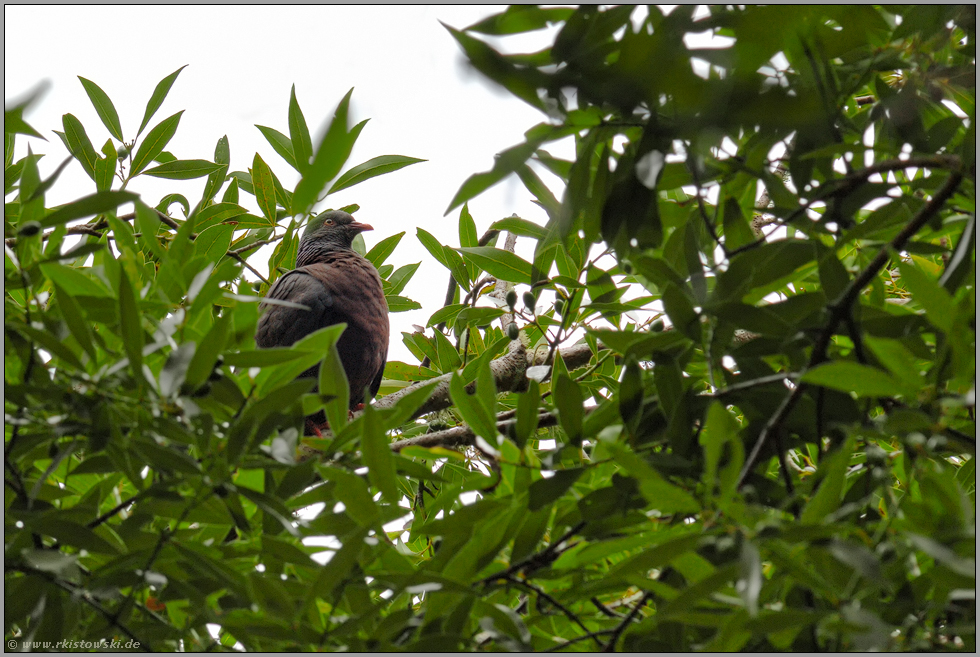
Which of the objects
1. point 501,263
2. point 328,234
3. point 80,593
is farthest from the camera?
point 328,234

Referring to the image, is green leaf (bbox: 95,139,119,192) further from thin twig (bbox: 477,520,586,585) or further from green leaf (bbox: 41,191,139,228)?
thin twig (bbox: 477,520,586,585)

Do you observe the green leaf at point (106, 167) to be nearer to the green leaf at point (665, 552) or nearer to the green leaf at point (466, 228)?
the green leaf at point (466, 228)

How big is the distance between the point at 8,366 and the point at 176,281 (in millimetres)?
253

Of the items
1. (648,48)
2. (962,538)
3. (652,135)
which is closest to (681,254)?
(652,135)

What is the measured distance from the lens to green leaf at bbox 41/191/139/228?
95 cm

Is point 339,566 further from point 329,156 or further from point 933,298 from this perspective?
point 933,298

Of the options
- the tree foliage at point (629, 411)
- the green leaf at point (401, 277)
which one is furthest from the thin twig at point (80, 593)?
the green leaf at point (401, 277)

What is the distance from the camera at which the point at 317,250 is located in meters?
4.32

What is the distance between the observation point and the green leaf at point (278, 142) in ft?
8.54

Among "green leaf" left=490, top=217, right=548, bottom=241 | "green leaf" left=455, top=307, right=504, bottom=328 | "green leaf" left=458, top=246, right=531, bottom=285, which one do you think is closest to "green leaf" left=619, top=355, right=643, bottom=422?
"green leaf" left=490, top=217, right=548, bottom=241

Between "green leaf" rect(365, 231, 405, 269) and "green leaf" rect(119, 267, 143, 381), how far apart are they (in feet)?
7.77

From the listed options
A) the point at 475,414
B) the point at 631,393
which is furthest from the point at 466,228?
the point at 631,393

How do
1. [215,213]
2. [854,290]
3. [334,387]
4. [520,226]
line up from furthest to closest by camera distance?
[215,213]
[520,226]
[334,387]
[854,290]

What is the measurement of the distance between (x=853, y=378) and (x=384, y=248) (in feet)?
8.93
